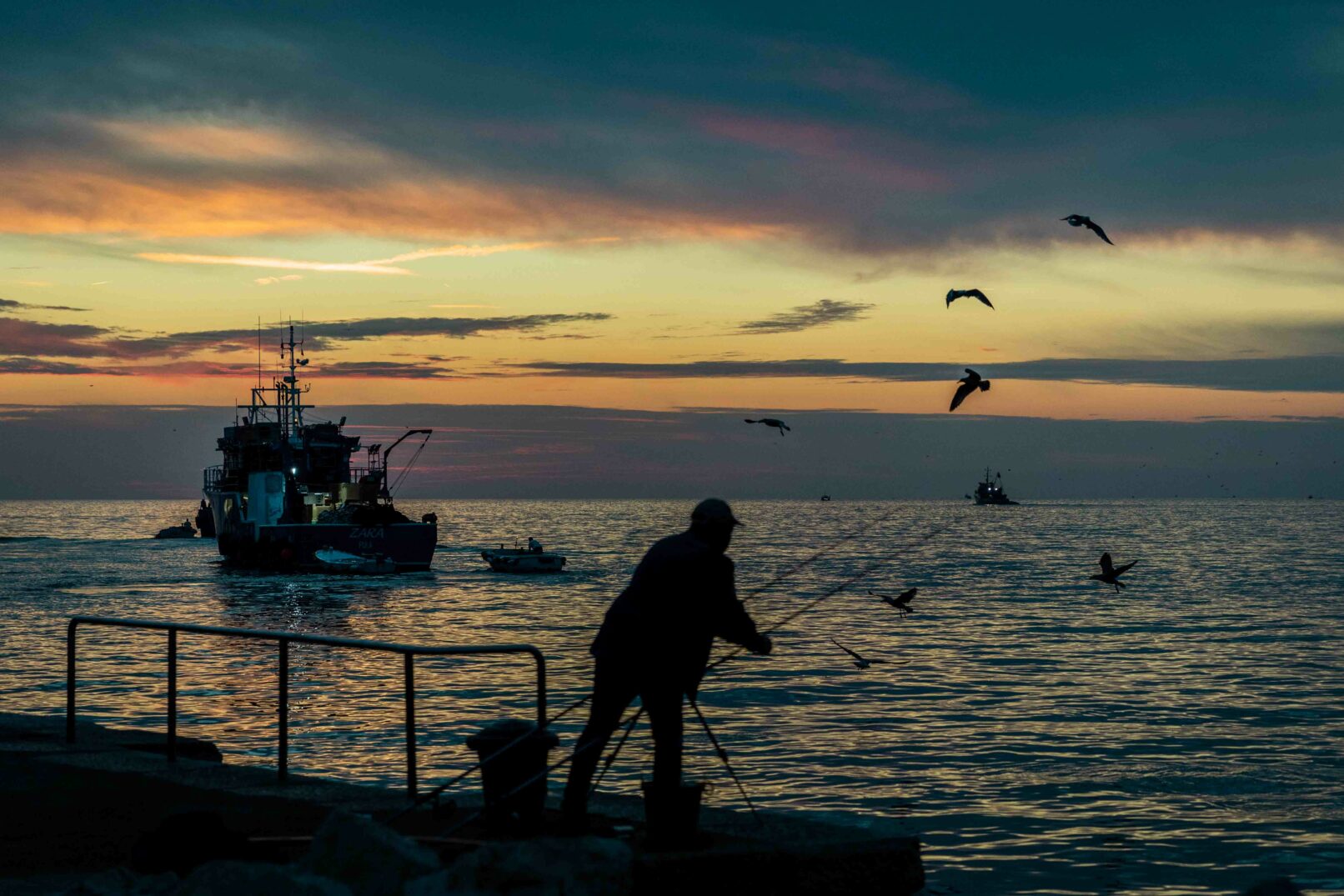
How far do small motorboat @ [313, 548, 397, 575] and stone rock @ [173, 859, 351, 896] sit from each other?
76992 millimetres

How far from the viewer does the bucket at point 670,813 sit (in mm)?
7293

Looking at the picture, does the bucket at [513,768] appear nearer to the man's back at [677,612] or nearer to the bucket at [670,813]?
the bucket at [670,813]

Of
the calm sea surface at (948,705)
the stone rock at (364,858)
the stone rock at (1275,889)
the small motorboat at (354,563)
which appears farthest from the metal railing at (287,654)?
the small motorboat at (354,563)

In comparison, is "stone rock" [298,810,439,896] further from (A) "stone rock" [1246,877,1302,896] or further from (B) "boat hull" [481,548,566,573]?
(B) "boat hull" [481,548,566,573]

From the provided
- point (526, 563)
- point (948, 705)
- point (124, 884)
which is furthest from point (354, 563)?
point (124, 884)

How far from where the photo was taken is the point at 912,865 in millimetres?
7699

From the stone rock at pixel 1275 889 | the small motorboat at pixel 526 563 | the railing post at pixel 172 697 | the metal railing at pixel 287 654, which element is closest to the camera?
the stone rock at pixel 1275 889

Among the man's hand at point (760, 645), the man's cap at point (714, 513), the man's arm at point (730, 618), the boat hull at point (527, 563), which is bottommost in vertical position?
the boat hull at point (527, 563)

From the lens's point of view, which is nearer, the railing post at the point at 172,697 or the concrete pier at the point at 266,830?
the concrete pier at the point at 266,830

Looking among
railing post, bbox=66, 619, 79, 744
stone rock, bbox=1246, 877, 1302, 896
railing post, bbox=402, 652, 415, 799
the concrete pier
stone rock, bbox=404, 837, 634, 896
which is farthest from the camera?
railing post, bbox=66, 619, 79, 744

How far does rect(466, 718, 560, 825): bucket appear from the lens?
8.09m

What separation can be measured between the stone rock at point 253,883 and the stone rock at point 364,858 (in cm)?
38

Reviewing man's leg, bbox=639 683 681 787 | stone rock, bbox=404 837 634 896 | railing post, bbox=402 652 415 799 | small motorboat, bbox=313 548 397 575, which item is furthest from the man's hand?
small motorboat, bbox=313 548 397 575

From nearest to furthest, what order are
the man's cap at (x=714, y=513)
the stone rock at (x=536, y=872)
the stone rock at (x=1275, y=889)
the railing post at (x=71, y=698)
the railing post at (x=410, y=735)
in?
the stone rock at (x=536, y=872), the stone rock at (x=1275, y=889), the man's cap at (x=714, y=513), the railing post at (x=410, y=735), the railing post at (x=71, y=698)
